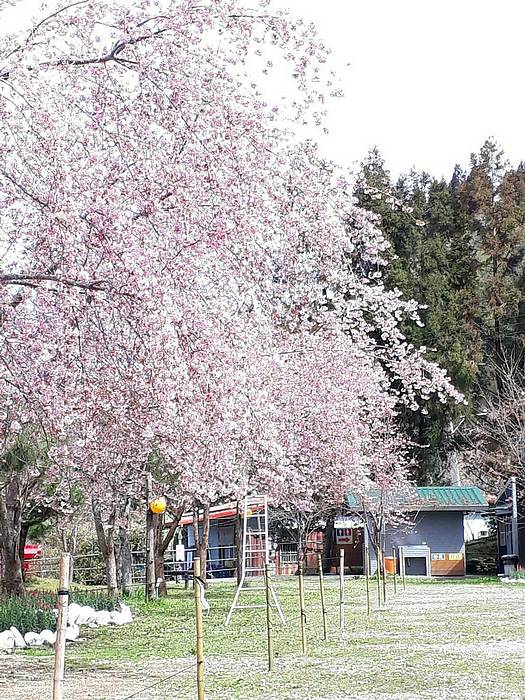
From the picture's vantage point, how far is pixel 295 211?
8305 millimetres

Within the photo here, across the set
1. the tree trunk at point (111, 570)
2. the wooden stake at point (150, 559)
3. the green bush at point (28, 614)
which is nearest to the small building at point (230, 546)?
the wooden stake at point (150, 559)

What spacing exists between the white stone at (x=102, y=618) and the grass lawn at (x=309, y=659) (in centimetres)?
49

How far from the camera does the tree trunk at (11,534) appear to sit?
1412 centimetres

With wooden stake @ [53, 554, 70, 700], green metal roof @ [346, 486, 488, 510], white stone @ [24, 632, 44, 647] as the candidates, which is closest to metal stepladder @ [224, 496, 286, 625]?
white stone @ [24, 632, 44, 647]

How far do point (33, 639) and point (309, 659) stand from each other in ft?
11.7

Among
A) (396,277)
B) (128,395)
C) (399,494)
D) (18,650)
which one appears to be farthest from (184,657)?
(396,277)

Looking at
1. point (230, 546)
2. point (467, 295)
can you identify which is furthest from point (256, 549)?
point (467, 295)

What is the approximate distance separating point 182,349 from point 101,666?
3.83 m

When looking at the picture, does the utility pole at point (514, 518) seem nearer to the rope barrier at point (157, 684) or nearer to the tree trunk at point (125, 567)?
the tree trunk at point (125, 567)

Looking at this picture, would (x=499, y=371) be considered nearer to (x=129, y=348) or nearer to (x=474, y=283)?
(x=474, y=283)

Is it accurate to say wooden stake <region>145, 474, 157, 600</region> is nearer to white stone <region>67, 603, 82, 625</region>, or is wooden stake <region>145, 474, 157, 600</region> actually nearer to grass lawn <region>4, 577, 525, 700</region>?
grass lawn <region>4, 577, 525, 700</region>

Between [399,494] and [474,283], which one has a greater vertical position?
[474,283]

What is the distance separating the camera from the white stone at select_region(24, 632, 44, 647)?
10.9m

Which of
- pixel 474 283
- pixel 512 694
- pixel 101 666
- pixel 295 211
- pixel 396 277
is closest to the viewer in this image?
pixel 512 694
